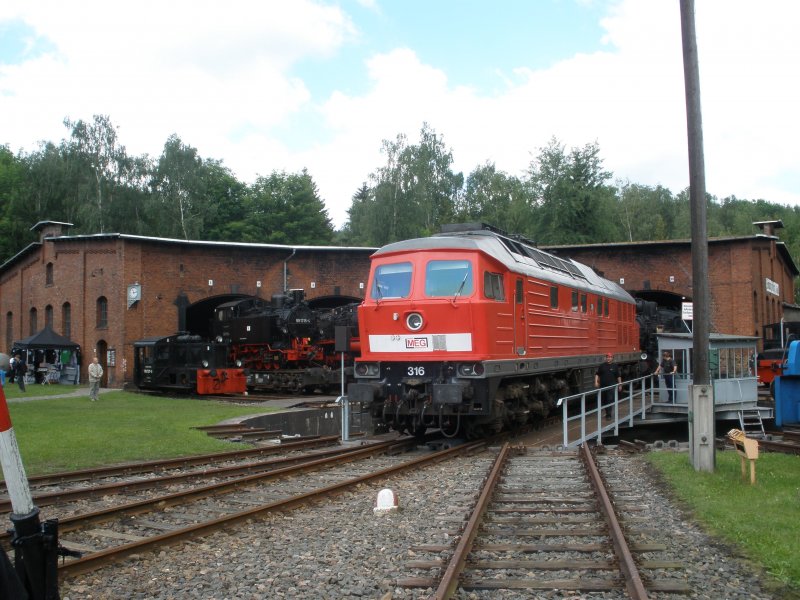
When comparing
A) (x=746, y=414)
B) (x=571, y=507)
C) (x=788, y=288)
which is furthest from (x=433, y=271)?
(x=788, y=288)

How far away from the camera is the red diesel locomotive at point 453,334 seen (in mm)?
12141

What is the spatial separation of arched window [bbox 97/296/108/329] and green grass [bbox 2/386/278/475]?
10.0 m

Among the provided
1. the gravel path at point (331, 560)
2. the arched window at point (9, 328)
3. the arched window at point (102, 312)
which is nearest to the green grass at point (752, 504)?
the gravel path at point (331, 560)

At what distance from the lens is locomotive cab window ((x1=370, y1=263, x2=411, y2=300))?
12.9 meters

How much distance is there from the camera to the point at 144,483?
940cm

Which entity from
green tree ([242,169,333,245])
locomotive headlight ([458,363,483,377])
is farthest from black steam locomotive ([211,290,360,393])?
green tree ([242,169,333,245])

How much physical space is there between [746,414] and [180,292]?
23268 millimetres

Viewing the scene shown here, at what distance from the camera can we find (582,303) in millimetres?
17594

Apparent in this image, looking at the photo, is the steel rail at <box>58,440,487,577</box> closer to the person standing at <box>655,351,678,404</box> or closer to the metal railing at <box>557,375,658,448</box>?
the metal railing at <box>557,375,658,448</box>

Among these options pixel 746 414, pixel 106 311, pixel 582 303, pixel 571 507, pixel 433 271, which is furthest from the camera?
pixel 106 311

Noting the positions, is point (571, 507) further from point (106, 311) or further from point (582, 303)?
point (106, 311)

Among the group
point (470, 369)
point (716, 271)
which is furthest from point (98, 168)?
point (470, 369)

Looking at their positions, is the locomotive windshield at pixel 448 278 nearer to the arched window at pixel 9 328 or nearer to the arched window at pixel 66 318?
the arched window at pixel 66 318

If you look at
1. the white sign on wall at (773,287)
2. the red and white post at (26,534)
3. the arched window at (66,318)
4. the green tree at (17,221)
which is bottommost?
the red and white post at (26,534)
